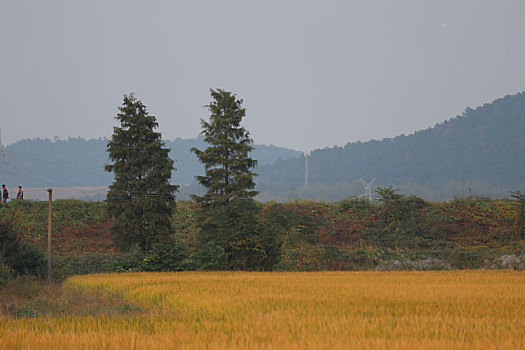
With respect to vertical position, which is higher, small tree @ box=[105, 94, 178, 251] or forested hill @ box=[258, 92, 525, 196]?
forested hill @ box=[258, 92, 525, 196]

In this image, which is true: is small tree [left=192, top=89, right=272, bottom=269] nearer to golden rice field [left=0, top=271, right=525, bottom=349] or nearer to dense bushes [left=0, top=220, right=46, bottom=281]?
dense bushes [left=0, top=220, right=46, bottom=281]

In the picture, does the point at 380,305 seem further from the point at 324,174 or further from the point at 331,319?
the point at 324,174

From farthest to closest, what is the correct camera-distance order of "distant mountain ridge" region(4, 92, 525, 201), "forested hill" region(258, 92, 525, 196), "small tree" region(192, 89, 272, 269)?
1. "forested hill" region(258, 92, 525, 196)
2. "distant mountain ridge" region(4, 92, 525, 201)
3. "small tree" region(192, 89, 272, 269)

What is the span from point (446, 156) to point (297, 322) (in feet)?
589

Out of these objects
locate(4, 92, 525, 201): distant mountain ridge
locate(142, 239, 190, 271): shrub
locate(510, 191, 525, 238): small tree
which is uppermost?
locate(4, 92, 525, 201): distant mountain ridge

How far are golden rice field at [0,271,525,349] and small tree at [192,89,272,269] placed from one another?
13.7 metres

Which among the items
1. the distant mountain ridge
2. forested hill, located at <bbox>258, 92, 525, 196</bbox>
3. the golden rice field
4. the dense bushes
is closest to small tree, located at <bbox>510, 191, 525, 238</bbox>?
the golden rice field

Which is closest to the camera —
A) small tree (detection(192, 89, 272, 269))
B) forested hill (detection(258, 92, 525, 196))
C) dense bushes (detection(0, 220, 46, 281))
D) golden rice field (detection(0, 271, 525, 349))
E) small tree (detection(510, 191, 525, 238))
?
golden rice field (detection(0, 271, 525, 349))

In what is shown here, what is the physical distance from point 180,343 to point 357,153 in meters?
191

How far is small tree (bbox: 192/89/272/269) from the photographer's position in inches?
1224

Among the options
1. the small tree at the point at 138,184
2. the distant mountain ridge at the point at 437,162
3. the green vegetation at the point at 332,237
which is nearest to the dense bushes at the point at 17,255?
the green vegetation at the point at 332,237

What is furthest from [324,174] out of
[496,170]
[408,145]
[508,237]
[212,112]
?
[212,112]

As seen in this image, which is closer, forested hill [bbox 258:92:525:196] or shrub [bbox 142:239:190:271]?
shrub [bbox 142:239:190:271]

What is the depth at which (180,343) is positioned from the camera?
873 cm
